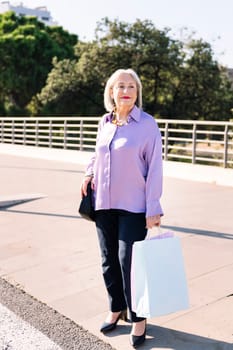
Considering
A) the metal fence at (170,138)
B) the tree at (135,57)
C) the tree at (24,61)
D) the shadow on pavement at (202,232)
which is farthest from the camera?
the tree at (24,61)

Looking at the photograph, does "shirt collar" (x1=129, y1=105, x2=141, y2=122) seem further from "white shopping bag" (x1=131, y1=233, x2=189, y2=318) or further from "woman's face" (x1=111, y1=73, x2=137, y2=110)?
"white shopping bag" (x1=131, y1=233, x2=189, y2=318)

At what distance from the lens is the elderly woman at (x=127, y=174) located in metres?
3.00

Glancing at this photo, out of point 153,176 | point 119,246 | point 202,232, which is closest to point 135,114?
point 153,176

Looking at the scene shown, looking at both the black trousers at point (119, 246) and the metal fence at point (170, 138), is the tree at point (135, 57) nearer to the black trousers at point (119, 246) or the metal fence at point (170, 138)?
the metal fence at point (170, 138)

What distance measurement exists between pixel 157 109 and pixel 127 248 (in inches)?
970

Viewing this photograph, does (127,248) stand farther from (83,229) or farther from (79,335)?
(83,229)

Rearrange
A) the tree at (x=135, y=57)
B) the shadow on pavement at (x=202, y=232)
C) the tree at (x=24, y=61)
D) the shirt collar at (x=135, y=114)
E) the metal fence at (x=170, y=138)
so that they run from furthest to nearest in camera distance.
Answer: the tree at (x=24, y=61) → the tree at (x=135, y=57) → the metal fence at (x=170, y=138) → the shadow on pavement at (x=202, y=232) → the shirt collar at (x=135, y=114)

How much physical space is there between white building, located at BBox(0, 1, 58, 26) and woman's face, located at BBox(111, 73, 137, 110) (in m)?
128

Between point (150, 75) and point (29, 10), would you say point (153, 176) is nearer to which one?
point (150, 75)

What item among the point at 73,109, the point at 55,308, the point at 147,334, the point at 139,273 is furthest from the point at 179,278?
the point at 73,109

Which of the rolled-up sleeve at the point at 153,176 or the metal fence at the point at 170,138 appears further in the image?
the metal fence at the point at 170,138

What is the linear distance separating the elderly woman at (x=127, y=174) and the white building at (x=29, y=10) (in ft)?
420

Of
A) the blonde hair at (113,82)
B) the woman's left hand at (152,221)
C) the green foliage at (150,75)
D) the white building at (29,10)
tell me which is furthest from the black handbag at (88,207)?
the white building at (29,10)

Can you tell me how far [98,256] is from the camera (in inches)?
197
